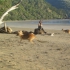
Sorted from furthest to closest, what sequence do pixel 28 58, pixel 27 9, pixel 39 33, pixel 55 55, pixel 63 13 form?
1. pixel 63 13
2. pixel 27 9
3. pixel 39 33
4. pixel 55 55
5. pixel 28 58

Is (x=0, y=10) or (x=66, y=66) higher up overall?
(x=0, y=10)

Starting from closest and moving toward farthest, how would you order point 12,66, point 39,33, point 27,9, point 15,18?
point 12,66, point 39,33, point 15,18, point 27,9

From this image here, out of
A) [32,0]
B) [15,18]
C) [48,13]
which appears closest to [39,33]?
[15,18]

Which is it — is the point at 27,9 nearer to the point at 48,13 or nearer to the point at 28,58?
the point at 48,13

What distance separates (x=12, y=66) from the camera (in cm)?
996

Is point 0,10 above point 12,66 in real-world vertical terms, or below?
above

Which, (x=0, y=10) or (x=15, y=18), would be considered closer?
(x=0, y=10)

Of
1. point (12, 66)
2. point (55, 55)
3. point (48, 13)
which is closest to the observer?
point (12, 66)

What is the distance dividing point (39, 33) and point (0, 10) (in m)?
8.23

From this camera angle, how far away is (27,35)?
57.0 ft

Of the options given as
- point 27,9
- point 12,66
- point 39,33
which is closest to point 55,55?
point 12,66

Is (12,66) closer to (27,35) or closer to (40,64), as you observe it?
(40,64)

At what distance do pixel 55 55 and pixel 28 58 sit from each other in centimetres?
148

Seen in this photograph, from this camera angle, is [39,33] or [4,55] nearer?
[4,55]
